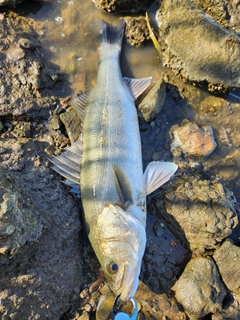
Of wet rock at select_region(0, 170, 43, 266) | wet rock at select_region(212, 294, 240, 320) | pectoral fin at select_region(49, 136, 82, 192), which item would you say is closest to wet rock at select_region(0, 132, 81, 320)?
wet rock at select_region(0, 170, 43, 266)

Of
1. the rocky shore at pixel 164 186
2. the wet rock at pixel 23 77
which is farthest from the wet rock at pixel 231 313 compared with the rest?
the wet rock at pixel 23 77

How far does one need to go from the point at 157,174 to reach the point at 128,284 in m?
1.58

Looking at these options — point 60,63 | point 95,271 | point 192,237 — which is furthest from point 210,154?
point 60,63

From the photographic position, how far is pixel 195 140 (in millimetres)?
4660

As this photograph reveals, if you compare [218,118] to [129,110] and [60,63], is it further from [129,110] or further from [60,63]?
[60,63]

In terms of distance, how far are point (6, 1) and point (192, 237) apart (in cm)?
483

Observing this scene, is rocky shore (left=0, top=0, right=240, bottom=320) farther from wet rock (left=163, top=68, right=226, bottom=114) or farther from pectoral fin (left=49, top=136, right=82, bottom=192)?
pectoral fin (left=49, top=136, right=82, bottom=192)

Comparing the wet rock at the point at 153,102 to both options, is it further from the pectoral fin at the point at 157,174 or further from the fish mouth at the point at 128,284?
the fish mouth at the point at 128,284

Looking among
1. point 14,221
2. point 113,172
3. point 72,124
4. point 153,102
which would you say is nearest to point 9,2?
point 72,124

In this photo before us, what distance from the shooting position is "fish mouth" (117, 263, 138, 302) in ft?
11.8

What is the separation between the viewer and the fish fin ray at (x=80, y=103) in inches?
181

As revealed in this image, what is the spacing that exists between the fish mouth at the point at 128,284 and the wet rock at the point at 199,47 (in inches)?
119

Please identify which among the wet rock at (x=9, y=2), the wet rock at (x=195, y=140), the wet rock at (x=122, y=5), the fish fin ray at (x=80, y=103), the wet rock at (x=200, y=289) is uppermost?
the wet rock at (x=122, y=5)

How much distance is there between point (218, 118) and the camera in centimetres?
489
